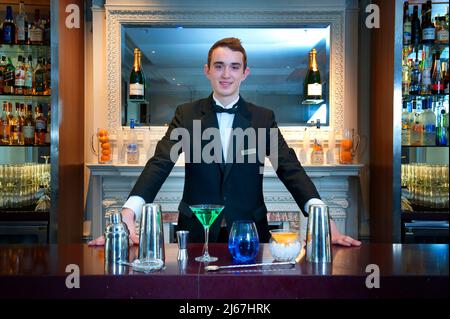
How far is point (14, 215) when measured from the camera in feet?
11.8

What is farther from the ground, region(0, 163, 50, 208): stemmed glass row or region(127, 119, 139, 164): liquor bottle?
region(127, 119, 139, 164): liquor bottle

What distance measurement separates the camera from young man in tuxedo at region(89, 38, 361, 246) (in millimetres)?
2258

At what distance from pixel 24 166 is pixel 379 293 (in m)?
2.94

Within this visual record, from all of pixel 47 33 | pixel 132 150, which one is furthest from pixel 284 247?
pixel 47 33

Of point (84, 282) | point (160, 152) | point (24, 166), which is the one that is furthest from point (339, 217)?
point (84, 282)

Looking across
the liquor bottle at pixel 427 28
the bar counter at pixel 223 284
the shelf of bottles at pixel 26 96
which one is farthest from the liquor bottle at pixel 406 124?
the shelf of bottles at pixel 26 96

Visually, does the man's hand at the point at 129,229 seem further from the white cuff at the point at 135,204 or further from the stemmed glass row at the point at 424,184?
the stemmed glass row at the point at 424,184

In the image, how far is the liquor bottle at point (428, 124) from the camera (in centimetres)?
370

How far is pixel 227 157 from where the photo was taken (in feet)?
7.79

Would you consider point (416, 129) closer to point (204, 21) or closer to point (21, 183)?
point (204, 21)

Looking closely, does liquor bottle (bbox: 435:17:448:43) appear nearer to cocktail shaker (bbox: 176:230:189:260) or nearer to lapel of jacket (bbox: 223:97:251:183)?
lapel of jacket (bbox: 223:97:251:183)

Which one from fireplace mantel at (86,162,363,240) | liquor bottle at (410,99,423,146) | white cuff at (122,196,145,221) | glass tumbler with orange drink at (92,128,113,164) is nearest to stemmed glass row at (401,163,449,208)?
liquor bottle at (410,99,423,146)

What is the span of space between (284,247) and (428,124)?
2.53 meters

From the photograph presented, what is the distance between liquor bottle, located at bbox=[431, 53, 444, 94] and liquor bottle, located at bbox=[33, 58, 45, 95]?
9.28ft
